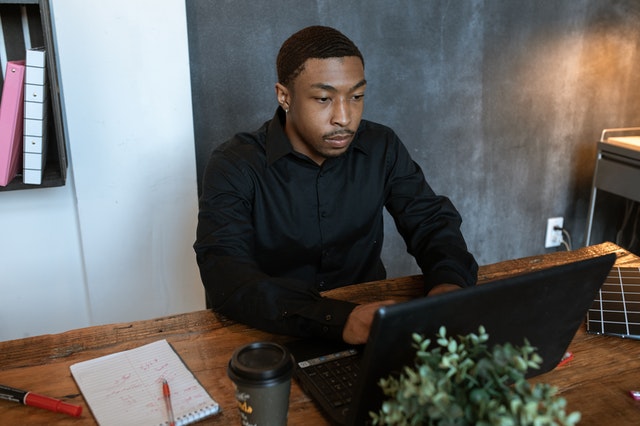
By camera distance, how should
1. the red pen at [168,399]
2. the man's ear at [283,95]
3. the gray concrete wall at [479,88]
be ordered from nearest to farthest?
the red pen at [168,399], the man's ear at [283,95], the gray concrete wall at [479,88]

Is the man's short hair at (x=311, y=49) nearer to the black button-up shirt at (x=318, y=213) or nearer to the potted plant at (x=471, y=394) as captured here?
the black button-up shirt at (x=318, y=213)

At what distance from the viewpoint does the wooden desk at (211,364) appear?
92 cm

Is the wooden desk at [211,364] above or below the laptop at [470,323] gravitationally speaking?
below

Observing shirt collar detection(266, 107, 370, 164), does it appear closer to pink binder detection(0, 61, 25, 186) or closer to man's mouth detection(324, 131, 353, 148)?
man's mouth detection(324, 131, 353, 148)

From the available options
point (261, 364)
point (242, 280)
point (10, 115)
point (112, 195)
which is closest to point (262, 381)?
point (261, 364)

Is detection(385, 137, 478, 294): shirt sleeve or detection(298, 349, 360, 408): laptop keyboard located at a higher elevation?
detection(385, 137, 478, 294): shirt sleeve

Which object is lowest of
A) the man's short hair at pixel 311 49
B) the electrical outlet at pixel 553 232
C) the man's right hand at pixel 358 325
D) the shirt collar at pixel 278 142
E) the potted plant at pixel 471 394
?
the electrical outlet at pixel 553 232

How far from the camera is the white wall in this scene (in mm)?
1860

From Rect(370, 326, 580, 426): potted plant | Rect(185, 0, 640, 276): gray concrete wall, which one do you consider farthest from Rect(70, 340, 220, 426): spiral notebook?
Rect(185, 0, 640, 276): gray concrete wall

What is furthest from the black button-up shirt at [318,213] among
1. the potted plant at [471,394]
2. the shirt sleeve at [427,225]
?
the potted plant at [471,394]

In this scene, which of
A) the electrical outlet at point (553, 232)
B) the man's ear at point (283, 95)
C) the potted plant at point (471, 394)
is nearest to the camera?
the potted plant at point (471, 394)

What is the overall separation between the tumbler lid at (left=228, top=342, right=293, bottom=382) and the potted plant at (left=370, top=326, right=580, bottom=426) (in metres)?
0.17

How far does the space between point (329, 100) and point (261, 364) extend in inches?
33.9

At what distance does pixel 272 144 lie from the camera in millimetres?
1603
